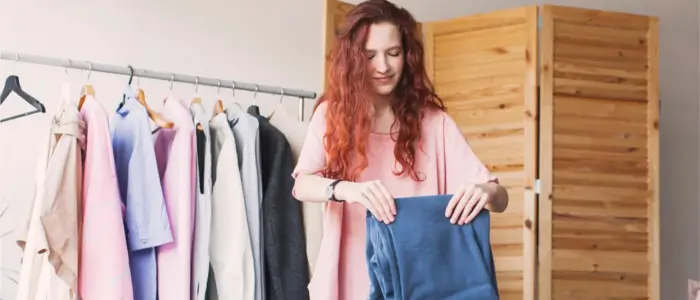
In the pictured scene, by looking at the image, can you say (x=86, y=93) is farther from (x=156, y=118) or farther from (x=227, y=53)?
(x=227, y=53)

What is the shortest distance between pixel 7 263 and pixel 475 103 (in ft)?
5.19

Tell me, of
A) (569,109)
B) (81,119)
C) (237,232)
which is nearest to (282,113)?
(237,232)

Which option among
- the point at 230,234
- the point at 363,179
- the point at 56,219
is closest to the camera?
the point at 363,179

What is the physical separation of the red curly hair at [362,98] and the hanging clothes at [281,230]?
0.65 meters

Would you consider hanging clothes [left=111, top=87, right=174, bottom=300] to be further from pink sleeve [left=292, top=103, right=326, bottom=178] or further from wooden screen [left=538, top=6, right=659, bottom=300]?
wooden screen [left=538, top=6, right=659, bottom=300]

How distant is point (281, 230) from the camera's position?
231cm

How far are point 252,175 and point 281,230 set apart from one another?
0.55ft

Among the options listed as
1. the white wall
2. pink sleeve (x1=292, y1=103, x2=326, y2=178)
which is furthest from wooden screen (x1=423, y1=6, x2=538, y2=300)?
pink sleeve (x1=292, y1=103, x2=326, y2=178)

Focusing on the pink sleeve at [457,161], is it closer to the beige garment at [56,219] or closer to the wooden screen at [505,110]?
Result: the beige garment at [56,219]

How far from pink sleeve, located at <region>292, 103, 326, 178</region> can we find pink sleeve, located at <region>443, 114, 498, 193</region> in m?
0.24

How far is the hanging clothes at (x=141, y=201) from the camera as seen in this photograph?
6.88ft

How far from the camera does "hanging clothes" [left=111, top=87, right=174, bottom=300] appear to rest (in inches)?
82.6

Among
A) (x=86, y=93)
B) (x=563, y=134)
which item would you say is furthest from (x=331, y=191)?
(x=563, y=134)

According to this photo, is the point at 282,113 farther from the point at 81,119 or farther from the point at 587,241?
the point at 587,241
